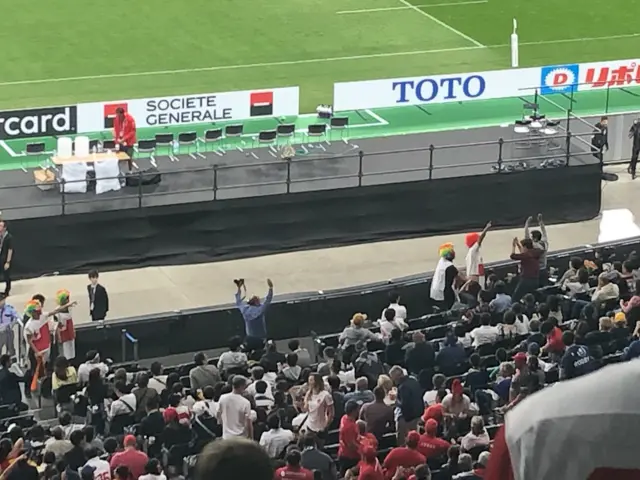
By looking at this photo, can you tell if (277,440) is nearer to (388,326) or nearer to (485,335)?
(485,335)

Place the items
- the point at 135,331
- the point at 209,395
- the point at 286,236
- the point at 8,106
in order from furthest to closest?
the point at 8,106
the point at 286,236
the point at 135,331
the point at 209,395

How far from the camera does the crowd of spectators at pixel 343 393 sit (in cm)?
1036

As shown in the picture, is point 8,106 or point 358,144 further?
point 8,106

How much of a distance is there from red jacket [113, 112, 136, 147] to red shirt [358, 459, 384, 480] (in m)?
12.7

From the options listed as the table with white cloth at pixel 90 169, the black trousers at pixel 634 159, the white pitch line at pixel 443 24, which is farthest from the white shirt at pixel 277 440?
the white pitch line at pixel 443 24

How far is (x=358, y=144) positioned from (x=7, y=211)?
684cm

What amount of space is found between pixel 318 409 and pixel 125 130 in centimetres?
1071

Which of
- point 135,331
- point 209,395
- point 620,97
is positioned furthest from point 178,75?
point 209,395

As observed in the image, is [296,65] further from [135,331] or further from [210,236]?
[135,331]

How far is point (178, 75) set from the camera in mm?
30375

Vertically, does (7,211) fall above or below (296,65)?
below

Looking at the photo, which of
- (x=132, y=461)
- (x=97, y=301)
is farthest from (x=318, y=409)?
(x=97, y=301)

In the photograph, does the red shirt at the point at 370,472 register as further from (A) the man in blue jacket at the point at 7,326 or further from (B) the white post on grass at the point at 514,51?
(B) the white post on grass at the point at 514,51

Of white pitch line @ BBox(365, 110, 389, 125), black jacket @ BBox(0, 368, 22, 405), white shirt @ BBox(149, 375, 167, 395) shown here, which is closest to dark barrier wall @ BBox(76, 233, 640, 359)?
black jacket @ BBox(0, 368, 22, 405)
